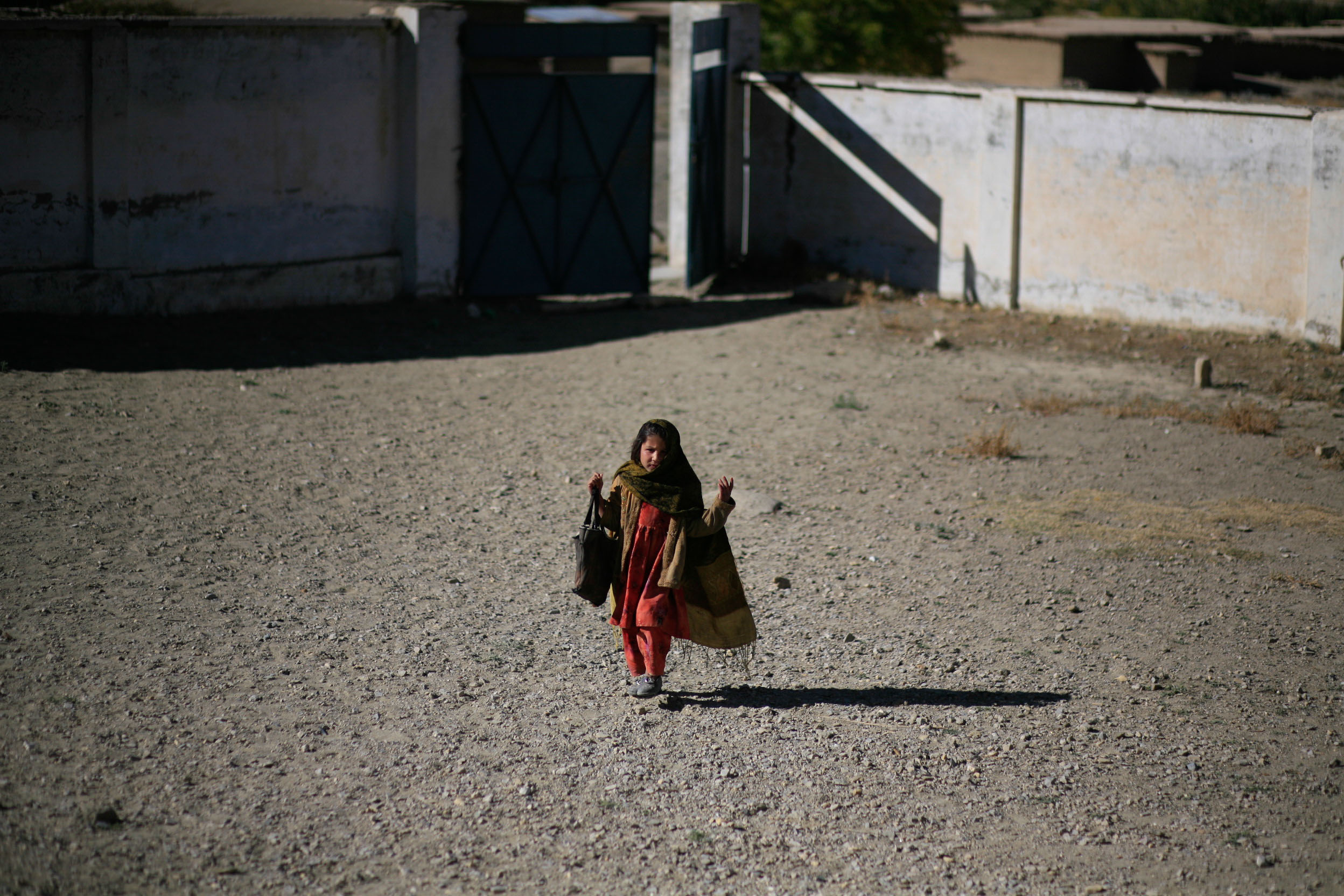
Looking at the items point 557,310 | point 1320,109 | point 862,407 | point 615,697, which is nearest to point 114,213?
point 557,310

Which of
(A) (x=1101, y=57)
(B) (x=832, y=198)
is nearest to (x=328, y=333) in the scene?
(B) (x=832, y=198)

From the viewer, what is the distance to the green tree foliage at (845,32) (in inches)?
757

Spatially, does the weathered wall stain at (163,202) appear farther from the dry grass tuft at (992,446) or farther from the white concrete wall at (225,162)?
the dry grass tuft at (992,446)

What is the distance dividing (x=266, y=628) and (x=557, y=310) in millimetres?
7638

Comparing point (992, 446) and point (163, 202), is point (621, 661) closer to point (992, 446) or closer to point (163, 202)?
point (992, 446)

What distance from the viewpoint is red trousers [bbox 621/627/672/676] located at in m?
5.05

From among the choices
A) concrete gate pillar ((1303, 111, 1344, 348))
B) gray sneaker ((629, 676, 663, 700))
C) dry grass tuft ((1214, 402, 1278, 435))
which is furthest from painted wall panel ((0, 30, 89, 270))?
concrete gate pillar ((1303, 111, 1344, 348))

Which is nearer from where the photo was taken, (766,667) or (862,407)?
(766,667)

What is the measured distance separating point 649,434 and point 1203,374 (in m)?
7.04

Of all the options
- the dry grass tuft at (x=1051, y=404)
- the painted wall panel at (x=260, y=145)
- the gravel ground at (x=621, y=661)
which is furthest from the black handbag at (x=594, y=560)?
the painted wall panel at (x=260, y=145)

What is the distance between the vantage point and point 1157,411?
31.5 feet

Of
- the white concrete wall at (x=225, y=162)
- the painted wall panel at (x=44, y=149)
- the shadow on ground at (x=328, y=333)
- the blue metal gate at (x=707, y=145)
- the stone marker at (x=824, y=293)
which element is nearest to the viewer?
the shadow on ground at (x=328, y=333)

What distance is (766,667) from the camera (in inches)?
216

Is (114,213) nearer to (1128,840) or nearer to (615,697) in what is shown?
(615,697)
